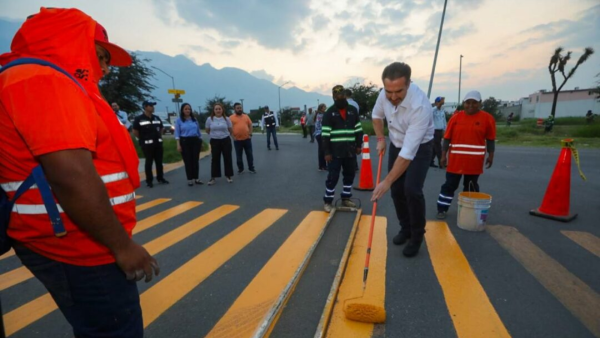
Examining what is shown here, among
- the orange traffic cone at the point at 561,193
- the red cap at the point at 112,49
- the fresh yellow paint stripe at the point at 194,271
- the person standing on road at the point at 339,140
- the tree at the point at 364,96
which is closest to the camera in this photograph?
the red cap at the point at 112,49


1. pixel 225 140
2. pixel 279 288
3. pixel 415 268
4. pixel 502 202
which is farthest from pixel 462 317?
pixel 225 140

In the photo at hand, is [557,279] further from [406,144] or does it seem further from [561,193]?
[561,193]

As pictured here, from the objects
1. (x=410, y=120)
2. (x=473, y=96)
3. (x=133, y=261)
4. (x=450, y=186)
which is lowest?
(x=450, y=186)

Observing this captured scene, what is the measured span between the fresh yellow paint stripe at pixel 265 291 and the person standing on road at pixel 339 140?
1162 millimetres

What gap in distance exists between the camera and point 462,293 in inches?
114

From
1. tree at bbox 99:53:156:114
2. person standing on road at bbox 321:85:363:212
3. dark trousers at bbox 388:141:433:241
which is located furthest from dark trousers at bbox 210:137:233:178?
tree at bbox 99:53:156:114

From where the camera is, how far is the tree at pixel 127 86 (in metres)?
19.4

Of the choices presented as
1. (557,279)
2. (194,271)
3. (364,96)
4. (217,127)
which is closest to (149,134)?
(217,127)

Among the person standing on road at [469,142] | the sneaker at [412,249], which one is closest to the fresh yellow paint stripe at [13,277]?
the sneaker at [412,249]

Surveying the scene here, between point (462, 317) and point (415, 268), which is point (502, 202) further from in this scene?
point (462, 317)

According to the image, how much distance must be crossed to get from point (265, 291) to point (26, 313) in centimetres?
216

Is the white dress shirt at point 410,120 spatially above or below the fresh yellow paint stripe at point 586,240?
above

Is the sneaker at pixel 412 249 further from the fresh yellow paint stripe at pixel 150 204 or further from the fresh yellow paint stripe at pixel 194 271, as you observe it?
the fresh yellow paint stripe at pixel 150 204

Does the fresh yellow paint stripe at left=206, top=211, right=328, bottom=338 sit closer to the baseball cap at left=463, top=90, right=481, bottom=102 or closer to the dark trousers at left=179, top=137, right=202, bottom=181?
the baseball cap at left=463, top=90, right=481, bottom=102
